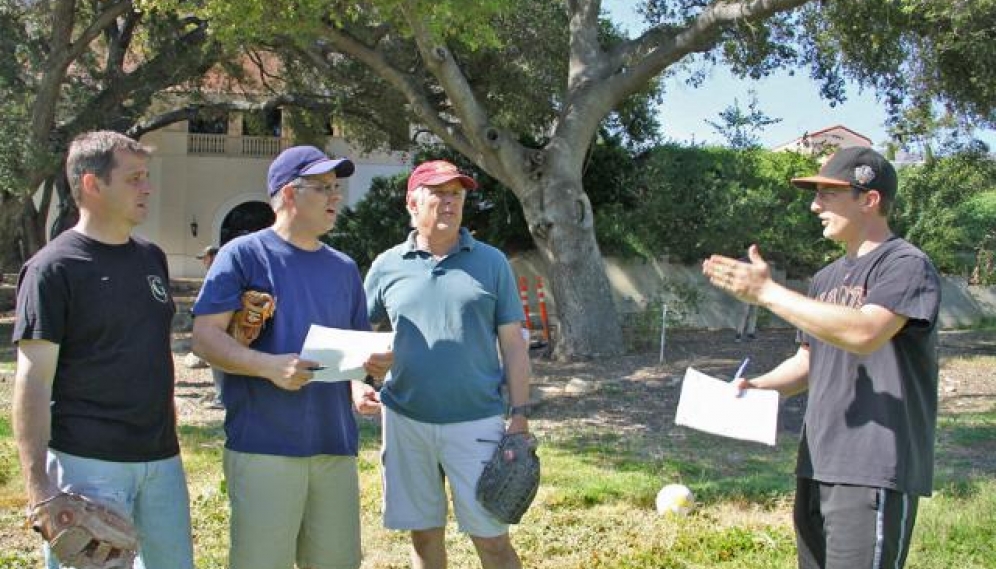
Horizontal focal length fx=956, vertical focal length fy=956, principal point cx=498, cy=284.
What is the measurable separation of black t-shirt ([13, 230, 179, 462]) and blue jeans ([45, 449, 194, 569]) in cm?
4

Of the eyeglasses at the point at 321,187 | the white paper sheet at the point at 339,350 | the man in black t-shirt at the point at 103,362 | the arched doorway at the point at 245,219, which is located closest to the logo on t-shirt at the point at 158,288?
the man in black t-shirt at the point at 103,362

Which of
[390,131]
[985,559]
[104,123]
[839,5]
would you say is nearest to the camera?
[985,559]

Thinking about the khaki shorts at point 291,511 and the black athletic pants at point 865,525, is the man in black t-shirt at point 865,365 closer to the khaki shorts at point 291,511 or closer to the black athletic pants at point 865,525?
the black athletic pants at point 865,525

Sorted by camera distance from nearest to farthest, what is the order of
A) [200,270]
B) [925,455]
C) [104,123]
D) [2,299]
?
1. [925,455]
2. [104,123]
3. [2,299]
4. [200,270]

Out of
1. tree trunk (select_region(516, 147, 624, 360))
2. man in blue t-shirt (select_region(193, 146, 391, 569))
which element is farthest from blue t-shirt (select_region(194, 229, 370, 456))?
tree trunk (select_region(516, 147, 624, 360))

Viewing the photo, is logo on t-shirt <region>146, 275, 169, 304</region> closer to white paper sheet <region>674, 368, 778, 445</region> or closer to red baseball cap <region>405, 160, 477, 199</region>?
red baseball cap <region>405, 160, 477, 199</region>

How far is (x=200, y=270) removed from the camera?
107 feet

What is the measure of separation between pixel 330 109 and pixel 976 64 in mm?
12851

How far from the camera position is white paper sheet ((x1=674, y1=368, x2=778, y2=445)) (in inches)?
141

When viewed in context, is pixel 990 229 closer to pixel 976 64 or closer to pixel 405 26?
pixel 976 64

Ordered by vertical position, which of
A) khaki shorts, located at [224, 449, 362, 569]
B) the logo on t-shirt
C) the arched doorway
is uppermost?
the arched doorway

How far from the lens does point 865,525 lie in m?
3.07

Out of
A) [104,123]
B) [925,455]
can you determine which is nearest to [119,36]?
[104,123]

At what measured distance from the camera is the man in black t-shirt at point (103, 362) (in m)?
2.99
